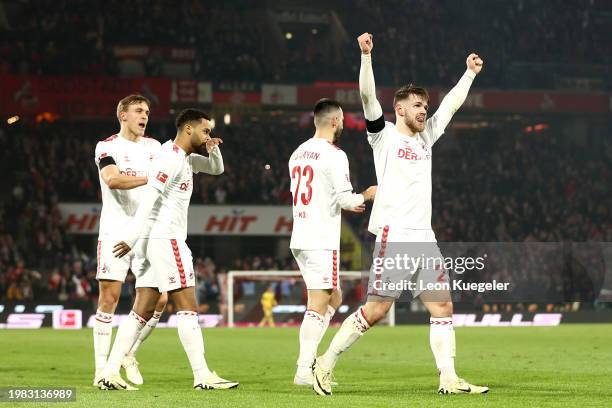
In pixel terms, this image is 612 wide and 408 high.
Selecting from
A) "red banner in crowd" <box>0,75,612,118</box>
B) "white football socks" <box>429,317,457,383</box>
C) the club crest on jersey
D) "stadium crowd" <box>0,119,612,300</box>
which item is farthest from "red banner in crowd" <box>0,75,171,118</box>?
"white football socks" <box>429,317,457,383</box>

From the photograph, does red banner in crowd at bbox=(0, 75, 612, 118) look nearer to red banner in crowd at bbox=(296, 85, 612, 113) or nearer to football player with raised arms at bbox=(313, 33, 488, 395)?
red banner in crowd at bbox=(296, 85, 612, 113)

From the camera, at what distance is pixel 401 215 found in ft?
27.1

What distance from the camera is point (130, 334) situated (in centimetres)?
918

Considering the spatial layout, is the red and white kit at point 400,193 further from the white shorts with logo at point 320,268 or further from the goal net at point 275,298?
the goal net at point 275,298

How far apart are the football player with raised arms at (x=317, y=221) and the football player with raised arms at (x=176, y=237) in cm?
79

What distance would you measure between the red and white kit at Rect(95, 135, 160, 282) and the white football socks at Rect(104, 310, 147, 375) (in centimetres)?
62

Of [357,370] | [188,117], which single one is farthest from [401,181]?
[357,370]

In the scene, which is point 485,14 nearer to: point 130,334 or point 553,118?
point 553,118

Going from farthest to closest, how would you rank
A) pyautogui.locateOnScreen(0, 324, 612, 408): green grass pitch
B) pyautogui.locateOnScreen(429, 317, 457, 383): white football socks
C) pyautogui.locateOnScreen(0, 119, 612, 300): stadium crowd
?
pyautogui.locateOnScreen(0, 119, 612, 300): stadium crowd < pyautogui.locateOnScreen(429, 317, 457, 383): white football socks < pyautogui.locateOnScreen(0, 324, 612, 408): green grass pitch

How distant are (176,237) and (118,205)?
1.19m

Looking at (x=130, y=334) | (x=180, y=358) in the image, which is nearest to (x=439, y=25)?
(x=180, y=358)

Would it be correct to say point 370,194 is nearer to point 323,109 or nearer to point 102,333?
point 323,109

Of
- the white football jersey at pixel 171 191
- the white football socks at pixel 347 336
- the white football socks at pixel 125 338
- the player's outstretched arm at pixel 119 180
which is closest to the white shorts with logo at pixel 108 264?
the white football socks at pixel 125 338

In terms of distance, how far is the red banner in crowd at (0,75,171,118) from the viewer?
36406 mm
